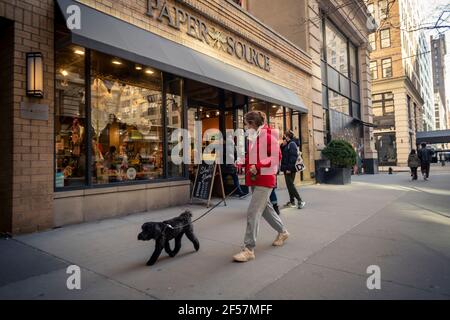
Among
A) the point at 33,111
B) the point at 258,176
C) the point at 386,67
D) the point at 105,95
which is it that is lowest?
the point at 258,176

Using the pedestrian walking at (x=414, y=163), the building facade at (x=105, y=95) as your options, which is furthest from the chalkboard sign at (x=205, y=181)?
the pedestrian walking at (x=414, y=163)

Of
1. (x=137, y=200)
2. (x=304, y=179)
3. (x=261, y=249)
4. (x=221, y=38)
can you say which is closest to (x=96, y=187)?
(x=137, y=200)

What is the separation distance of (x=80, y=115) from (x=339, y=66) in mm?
18326

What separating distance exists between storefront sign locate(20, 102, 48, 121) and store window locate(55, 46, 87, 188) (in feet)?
1.50

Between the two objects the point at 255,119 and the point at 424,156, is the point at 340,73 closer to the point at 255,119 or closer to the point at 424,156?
the point at 424,156

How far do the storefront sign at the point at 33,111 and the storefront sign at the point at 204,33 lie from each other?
3.67 metres

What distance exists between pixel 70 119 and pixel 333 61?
56.6 feet

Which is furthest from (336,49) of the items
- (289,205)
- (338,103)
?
(289,205)

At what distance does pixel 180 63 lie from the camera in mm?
7266

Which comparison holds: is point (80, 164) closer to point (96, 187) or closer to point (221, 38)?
point (96, 187)

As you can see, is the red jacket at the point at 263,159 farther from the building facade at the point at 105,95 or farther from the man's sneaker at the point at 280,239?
the building facade at the point at 105,95

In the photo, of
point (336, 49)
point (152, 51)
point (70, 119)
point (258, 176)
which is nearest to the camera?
point (258, 176)

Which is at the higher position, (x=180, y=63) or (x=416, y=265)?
(x=180, y=63)

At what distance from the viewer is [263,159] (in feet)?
12.6
